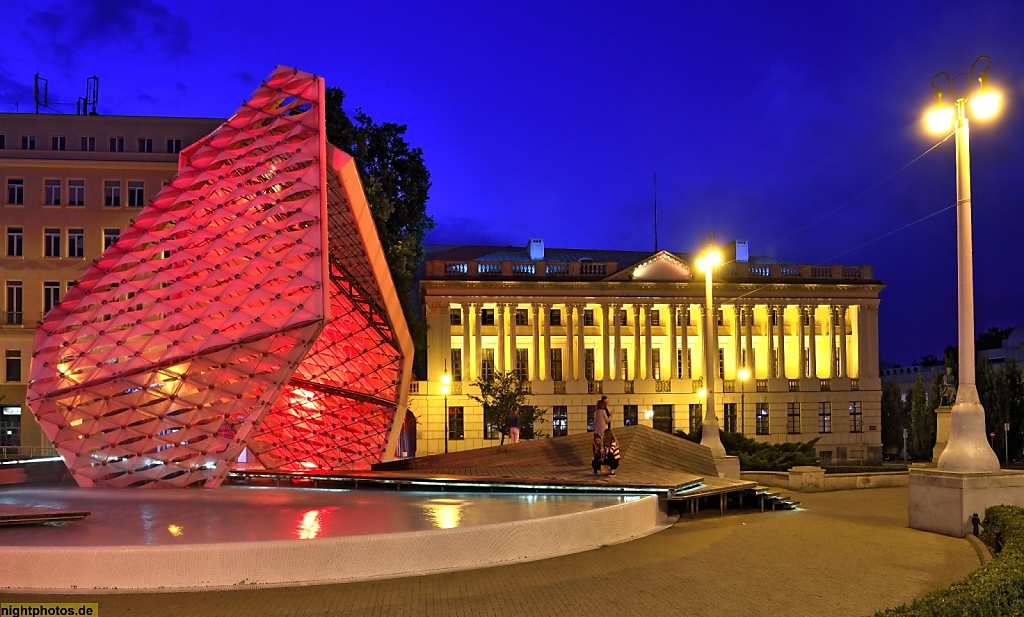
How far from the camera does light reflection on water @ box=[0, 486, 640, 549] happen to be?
46.2ft

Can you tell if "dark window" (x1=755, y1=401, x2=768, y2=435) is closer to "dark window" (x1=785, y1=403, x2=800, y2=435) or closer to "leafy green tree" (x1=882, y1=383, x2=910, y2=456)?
"dark window" (x1=785, y1=403, x2=800, y2=435)

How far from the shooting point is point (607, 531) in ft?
54.6

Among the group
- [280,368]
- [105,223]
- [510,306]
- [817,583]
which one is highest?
[105,223]

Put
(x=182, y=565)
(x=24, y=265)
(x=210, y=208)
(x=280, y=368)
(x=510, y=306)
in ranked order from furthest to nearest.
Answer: (x=510, y=306), (x=24, y=265), (x=210, y=208), (x=280, y=368), (x=182, y=565)

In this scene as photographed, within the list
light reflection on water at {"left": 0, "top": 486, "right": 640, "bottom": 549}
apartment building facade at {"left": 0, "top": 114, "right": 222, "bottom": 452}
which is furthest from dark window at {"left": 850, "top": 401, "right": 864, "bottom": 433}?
light reflection on water at {"left": 0, "top": 486, "right": 640, "bottom": 549}

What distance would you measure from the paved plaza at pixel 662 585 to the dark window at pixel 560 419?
161 feet

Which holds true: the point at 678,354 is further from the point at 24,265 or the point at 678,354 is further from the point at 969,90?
the point at 969,90

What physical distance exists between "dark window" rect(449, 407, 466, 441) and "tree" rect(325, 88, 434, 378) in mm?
16095

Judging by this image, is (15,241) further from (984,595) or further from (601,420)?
(984,595)

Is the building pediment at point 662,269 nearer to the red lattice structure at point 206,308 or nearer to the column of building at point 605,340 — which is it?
the column of building at point 605,340

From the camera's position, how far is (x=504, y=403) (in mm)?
58469

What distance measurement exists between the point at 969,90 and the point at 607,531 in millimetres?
11784

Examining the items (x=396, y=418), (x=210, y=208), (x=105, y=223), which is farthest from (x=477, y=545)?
(x=105, y=223)

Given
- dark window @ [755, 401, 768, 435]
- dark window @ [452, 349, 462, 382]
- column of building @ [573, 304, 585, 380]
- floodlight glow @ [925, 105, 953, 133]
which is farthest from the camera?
dark window @ [755, 401, 768, 435]
